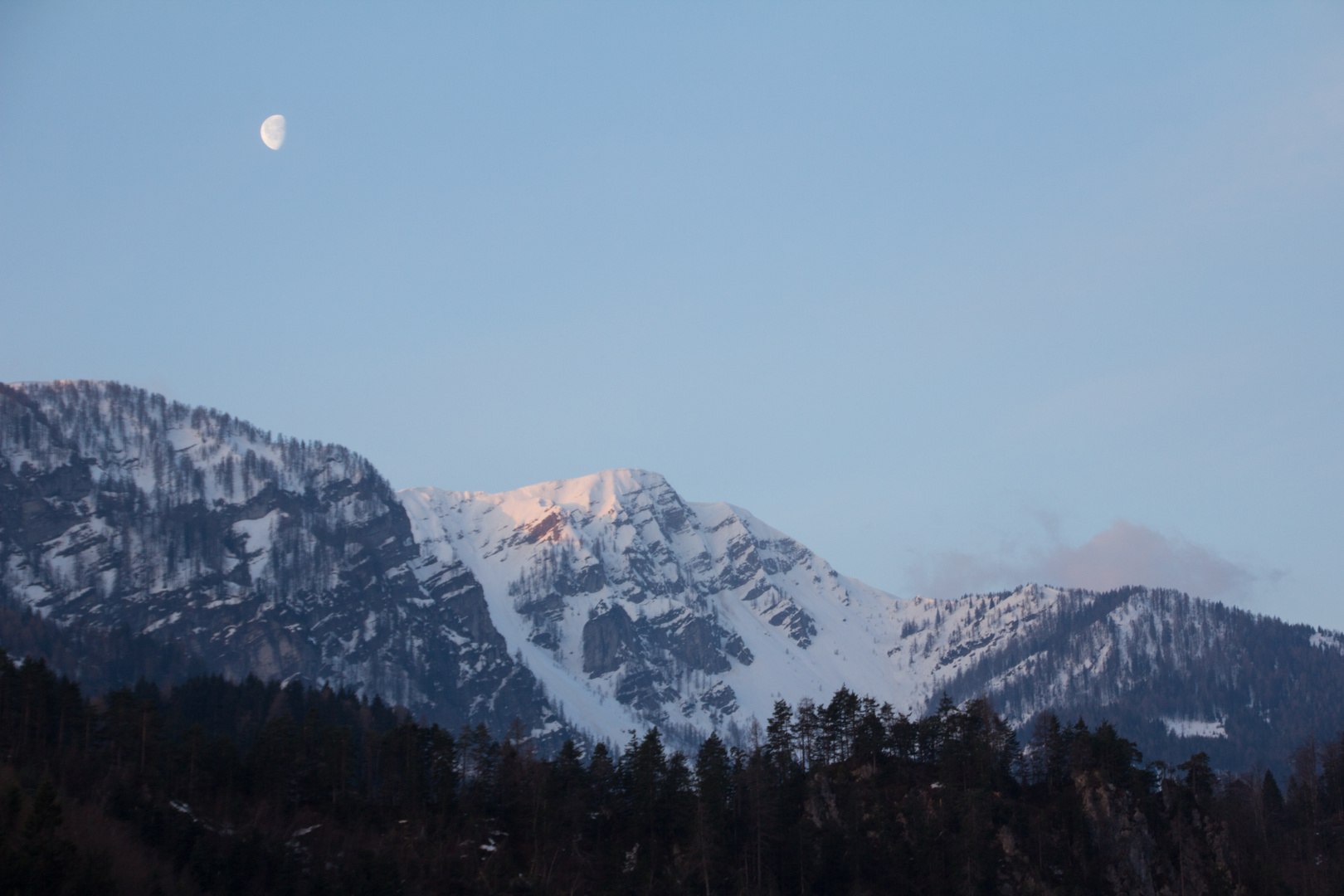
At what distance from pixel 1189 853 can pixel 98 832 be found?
8844cm

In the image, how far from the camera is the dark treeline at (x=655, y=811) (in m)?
90.1

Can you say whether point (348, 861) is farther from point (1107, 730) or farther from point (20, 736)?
point (1107, 730)

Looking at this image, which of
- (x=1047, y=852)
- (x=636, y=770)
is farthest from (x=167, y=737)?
(x=1047, y=852)

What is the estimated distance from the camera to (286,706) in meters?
139

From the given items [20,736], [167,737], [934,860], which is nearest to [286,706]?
[167,737]

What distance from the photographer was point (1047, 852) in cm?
10125

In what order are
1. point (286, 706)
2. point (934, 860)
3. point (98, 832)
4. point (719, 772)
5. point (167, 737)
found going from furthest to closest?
point (286, 706) → point (167, 737) → point (719, 772) → point (934, 860) → point (98, 832)

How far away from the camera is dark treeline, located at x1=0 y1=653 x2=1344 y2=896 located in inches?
3546

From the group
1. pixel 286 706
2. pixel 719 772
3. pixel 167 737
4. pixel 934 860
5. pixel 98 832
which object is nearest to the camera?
pixel 98 832

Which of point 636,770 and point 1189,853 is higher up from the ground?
point 636,770

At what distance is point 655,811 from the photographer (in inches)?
4021

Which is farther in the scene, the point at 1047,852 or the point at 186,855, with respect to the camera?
the point at 1047,852

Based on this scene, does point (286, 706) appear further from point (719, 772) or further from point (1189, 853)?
point (1189, 853)

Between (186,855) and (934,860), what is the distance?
57450 mm
